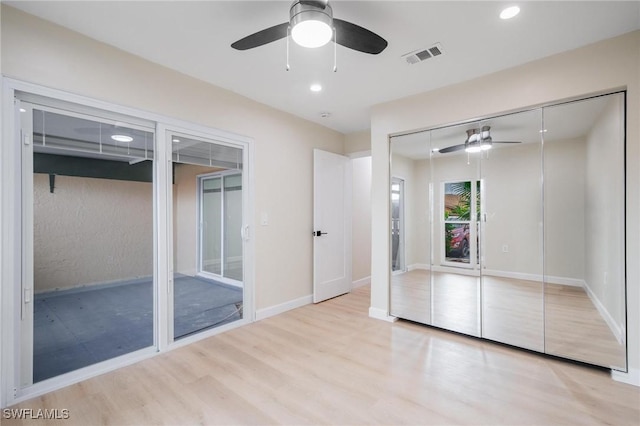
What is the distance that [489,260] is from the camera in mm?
3100

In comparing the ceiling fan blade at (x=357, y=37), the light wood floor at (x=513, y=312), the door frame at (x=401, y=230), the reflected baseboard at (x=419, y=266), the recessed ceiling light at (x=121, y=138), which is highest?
the ceiling fan blade at (x=357, y=37)

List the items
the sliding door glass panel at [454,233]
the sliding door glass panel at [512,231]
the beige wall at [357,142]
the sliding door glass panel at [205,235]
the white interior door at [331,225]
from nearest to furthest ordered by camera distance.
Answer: the sliding door glass panel at [512,231] < the sliding door glass panel at [205,235] < the sliding door glass panel at [454,233] < the white interior door at [331,225] < the beige wall at [357,142]

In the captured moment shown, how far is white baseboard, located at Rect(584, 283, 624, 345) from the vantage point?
237 centimetres

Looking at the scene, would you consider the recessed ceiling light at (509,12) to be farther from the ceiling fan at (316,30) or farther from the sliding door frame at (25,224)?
the sliding door frame at (25,224)

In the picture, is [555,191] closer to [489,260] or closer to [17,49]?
[489,260]

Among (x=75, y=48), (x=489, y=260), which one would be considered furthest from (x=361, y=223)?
(x=75, y=48)

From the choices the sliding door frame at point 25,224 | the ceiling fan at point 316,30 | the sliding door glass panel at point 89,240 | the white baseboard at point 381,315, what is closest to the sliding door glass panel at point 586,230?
the white baseboard at point 381,315

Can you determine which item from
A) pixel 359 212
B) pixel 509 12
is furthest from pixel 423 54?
pixel 359 212

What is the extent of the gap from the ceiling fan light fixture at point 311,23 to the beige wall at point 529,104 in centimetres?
194

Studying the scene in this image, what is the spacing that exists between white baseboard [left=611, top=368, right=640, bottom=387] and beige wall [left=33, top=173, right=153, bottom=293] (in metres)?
3.99

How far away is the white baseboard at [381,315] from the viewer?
362 cm

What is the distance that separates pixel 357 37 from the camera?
184cm

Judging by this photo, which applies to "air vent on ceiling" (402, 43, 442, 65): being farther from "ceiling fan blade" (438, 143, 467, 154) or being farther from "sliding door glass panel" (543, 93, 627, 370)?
"sliding door glass panel" (543, 93, 627, 370)

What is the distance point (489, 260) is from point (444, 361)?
115cm
